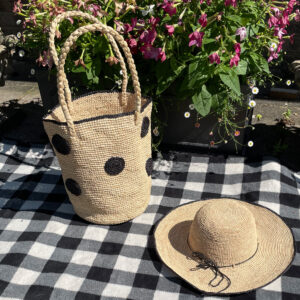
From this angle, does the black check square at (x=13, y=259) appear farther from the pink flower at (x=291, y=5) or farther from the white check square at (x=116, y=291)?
the pink flower at (x=291, y=5)

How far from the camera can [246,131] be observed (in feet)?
7.46

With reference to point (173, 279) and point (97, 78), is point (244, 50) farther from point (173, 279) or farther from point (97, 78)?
point (173, 279)

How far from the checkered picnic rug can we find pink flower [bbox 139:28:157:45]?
0.84 metres

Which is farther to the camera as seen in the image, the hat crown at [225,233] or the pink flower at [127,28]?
the pink flower at [127,28]

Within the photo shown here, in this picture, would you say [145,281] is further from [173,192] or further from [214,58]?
[214,58]

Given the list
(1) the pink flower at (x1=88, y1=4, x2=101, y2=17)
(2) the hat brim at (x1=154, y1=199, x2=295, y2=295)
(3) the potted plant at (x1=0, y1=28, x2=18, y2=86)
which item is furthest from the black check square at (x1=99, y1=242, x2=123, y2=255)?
(3) the potted plant at (x1=0, y1=28, x2=18, y2=86)

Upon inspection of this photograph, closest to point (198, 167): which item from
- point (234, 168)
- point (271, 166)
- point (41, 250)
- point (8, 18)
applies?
point (234, 168)

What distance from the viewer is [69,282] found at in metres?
1.55

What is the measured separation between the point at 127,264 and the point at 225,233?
0.51m

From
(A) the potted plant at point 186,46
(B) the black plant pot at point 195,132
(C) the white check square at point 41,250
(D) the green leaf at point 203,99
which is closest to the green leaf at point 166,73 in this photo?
(A) the potted plant at point 186,46

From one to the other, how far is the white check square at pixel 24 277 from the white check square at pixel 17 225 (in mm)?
294

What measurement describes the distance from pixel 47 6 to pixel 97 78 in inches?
19.5

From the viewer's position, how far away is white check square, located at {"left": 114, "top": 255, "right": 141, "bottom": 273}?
5.28 ft

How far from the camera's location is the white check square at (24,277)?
156cm
